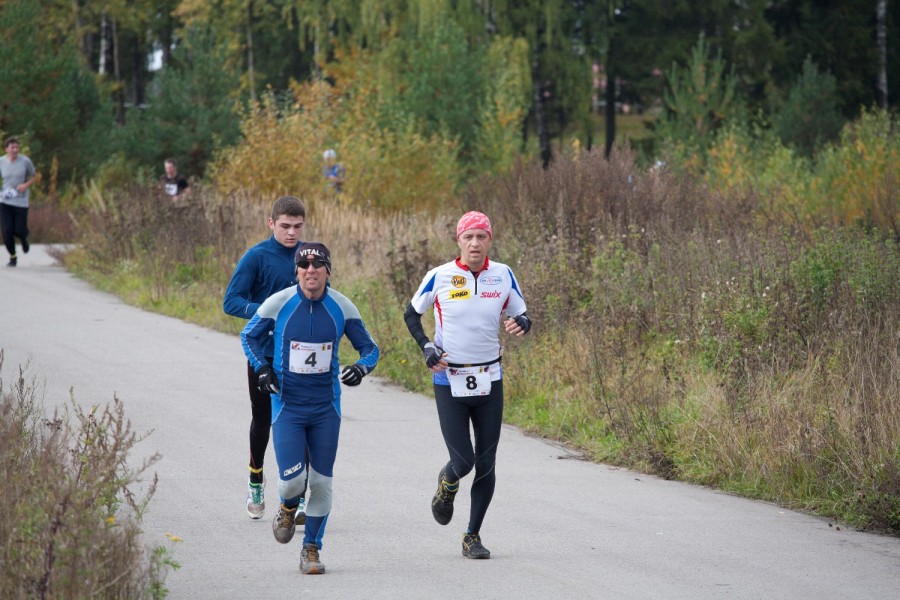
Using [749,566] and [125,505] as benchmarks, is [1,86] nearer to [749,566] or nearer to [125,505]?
[125,505]

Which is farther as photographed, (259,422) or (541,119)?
(541,119)

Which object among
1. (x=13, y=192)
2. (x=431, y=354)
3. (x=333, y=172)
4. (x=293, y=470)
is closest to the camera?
(x=293, y=470)

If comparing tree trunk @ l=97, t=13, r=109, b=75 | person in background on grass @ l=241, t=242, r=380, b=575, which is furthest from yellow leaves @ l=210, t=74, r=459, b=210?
tree trunk @ l=97, t=13, r=109, b=75

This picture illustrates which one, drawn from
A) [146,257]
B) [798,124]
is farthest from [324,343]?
[798,124]

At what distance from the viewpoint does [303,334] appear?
273 inches

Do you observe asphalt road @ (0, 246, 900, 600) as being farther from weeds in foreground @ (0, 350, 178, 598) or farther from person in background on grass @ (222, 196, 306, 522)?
weeds in foreground @ (0, 350, 178, 598)

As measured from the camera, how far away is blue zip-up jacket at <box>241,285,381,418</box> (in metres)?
6.93

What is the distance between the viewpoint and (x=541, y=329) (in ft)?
42.4

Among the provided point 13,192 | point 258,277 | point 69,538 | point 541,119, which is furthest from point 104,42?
point 69,538

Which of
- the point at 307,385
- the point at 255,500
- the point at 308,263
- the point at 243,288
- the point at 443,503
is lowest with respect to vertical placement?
the point at 255,500

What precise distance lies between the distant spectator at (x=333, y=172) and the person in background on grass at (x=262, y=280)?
15.7 meters

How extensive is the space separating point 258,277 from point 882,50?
157 ft

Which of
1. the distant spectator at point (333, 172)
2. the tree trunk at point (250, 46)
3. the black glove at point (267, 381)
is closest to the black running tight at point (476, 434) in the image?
the black glove at point (267, 381)

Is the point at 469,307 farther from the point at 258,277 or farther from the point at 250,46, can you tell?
the point at 250,46
